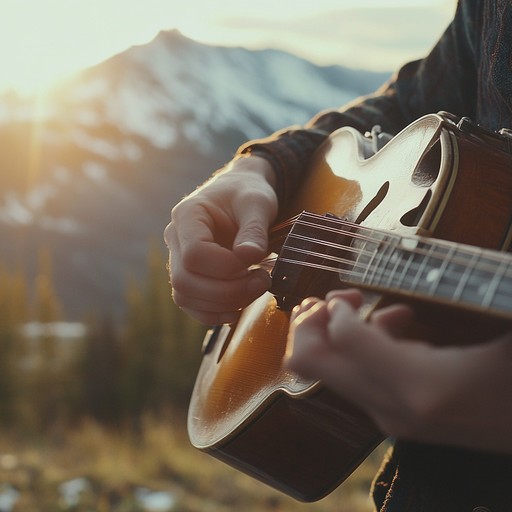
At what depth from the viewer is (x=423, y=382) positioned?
57 cm

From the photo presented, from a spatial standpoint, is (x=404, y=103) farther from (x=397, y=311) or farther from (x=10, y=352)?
(x=10, y=352)

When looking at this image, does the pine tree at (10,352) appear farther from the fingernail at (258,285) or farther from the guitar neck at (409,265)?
the guitar neck at (409,265)

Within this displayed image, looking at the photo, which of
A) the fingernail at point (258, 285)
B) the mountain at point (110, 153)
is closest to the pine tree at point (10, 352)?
the mountain at point (110, 153)

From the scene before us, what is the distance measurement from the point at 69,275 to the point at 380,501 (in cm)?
847

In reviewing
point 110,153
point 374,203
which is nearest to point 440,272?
point 374,203

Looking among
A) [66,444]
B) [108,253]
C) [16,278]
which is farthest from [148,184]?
[66,444]

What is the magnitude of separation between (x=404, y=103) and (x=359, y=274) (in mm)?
721

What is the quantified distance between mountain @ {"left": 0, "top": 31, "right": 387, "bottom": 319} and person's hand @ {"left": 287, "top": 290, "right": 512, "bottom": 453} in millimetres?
7576

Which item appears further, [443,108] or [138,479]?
[138,479]

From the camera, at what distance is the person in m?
0.58

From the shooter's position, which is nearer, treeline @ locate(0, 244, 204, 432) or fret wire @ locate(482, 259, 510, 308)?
fret wire @ locate(482, 259, 510, 308)

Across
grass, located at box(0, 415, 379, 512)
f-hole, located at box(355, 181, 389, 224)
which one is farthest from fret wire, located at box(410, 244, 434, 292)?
grass, located at box(0, 415, 379, 512)

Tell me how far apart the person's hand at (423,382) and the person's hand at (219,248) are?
0.47 meters

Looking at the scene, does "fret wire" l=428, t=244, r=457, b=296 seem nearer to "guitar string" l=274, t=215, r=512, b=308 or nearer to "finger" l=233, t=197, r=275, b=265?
"guitar string" l=274, t=215, r=512, b=308
